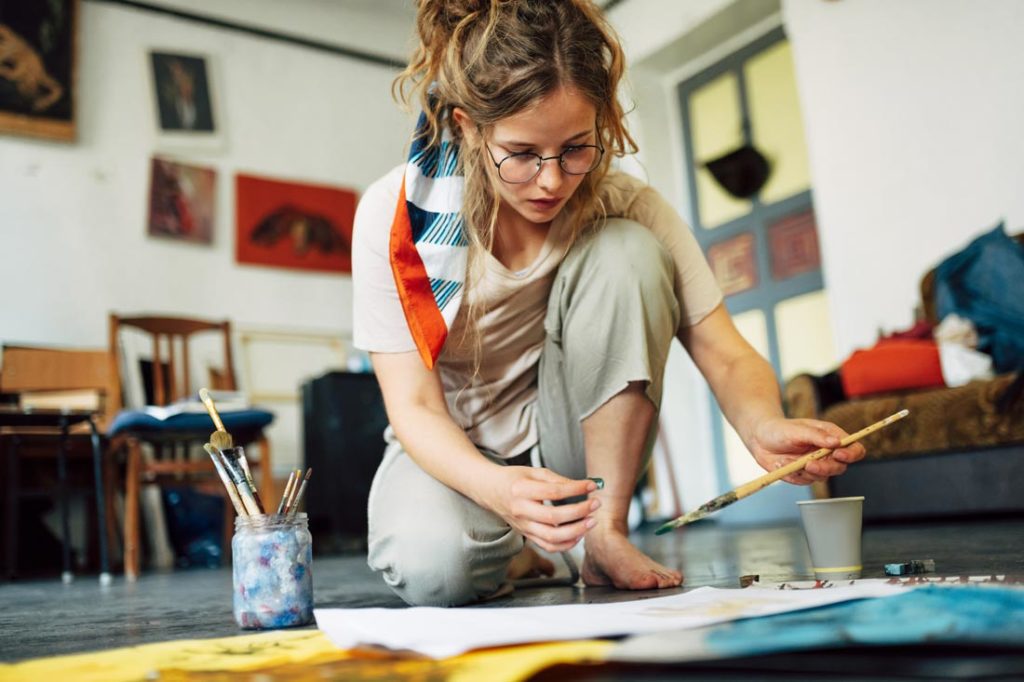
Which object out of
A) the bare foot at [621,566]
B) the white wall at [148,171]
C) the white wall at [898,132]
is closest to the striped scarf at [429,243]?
the bare foot at [621,566]

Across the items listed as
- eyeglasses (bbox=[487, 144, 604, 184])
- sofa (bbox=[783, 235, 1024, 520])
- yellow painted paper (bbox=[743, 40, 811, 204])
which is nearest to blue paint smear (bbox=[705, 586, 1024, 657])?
eyeglasses (bbox=[487, 144, 604, 184])

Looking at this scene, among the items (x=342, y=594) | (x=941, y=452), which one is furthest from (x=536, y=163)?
(x=941, y=452)

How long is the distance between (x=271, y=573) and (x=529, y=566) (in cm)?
55

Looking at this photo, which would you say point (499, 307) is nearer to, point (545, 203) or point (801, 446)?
point (545, 203)

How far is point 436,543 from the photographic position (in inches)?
42.8

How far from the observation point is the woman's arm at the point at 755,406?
913 mm

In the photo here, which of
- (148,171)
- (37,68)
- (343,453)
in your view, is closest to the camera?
(343,453)

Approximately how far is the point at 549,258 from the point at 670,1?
4.02 metres

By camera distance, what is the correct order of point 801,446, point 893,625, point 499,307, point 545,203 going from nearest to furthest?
point 893,625 < point 801,446 < point 545,203 < point 499,307

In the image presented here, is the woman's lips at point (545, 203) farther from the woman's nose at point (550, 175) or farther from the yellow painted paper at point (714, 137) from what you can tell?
the yellow painted paper at point (714, 137)

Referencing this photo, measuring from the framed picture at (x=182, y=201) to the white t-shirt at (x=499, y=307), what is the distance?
142 inches

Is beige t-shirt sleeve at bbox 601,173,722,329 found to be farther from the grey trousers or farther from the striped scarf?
the striped scarf

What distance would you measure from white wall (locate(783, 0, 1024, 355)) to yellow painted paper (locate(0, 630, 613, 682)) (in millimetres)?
3194

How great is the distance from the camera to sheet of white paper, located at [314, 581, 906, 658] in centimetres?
61
